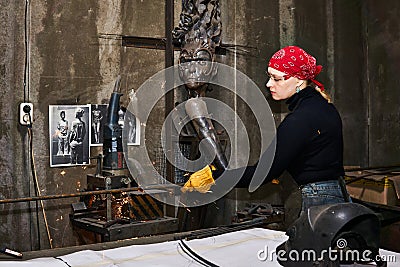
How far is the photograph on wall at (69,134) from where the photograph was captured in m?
5.93

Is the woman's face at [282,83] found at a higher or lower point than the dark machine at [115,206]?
higher

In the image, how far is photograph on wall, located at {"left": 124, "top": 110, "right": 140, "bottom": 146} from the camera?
21.2 feet

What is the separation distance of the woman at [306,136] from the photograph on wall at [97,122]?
3.36m

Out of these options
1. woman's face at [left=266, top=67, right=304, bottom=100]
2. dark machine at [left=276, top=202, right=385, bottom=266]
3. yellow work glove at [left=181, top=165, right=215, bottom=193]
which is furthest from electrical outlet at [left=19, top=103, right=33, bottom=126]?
dark machine at [left=276, top=202, right=385, bottom=266]

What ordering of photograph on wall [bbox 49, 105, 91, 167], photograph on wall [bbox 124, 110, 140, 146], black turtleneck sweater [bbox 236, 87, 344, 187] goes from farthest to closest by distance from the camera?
1. photograph on wall [bbox 124, 110, 140, 146]
2. photograph on wall [bbox 49, 105, 91, 167]
3. black turtleneck sweater [bbox 236, 87, 344, 187]

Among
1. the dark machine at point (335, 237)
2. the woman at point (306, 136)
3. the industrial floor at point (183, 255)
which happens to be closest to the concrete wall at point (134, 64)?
the industrial floor at point (183, 255)

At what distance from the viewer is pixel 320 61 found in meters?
7.39

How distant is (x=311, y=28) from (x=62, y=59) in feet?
11.1

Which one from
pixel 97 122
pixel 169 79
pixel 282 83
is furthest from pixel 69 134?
pixel 282 83

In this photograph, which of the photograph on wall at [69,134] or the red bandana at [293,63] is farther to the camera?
the photograph on wall at [69,134]

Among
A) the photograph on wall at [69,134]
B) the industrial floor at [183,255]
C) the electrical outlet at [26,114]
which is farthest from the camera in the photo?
the photograph on wall at [69,134]

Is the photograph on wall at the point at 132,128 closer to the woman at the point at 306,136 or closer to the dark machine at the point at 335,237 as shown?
the woman at the point at 306,136

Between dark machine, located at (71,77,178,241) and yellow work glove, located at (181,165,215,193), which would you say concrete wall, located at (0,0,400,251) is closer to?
dark machine, located at (71,77,178,241)

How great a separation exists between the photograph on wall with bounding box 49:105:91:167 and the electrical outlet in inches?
9.4
